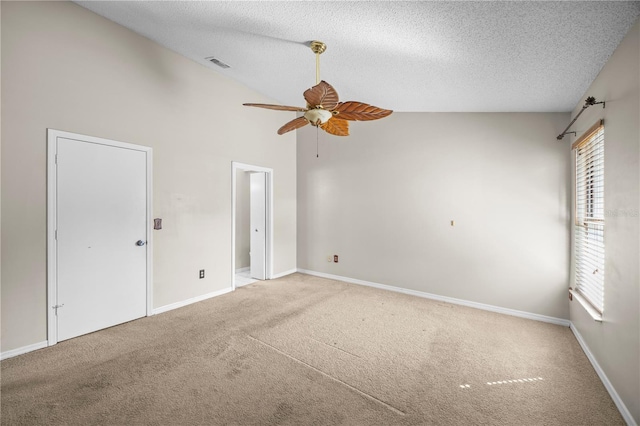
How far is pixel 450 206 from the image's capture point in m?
3.95

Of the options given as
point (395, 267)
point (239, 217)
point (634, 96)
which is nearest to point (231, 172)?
point (239, 217)

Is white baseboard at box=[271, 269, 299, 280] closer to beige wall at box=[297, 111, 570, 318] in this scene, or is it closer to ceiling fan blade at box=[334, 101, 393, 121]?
beige wall at box=[297, 111, 570, 318]

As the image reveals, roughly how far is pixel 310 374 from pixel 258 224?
10.4ft

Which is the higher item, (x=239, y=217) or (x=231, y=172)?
(x=231, y=172)

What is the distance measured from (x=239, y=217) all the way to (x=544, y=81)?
493cm

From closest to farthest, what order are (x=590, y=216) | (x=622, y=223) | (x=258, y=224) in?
(x=622, y=223) < (x=590, y=216) < (x=258, y=224)

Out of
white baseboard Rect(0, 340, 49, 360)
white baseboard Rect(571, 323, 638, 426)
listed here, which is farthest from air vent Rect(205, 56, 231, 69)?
white baseboard Rect(571, 323, 638, 426)

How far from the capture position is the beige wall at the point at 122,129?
92.8 inches

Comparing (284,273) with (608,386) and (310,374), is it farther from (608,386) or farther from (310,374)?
(608,386)

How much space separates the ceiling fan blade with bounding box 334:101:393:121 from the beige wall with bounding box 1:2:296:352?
2.18m

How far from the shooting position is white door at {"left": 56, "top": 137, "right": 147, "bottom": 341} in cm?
265

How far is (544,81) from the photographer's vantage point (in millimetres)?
2584

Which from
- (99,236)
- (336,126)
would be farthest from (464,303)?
(99,236)

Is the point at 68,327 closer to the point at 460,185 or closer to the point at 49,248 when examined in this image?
the point at 49,248
